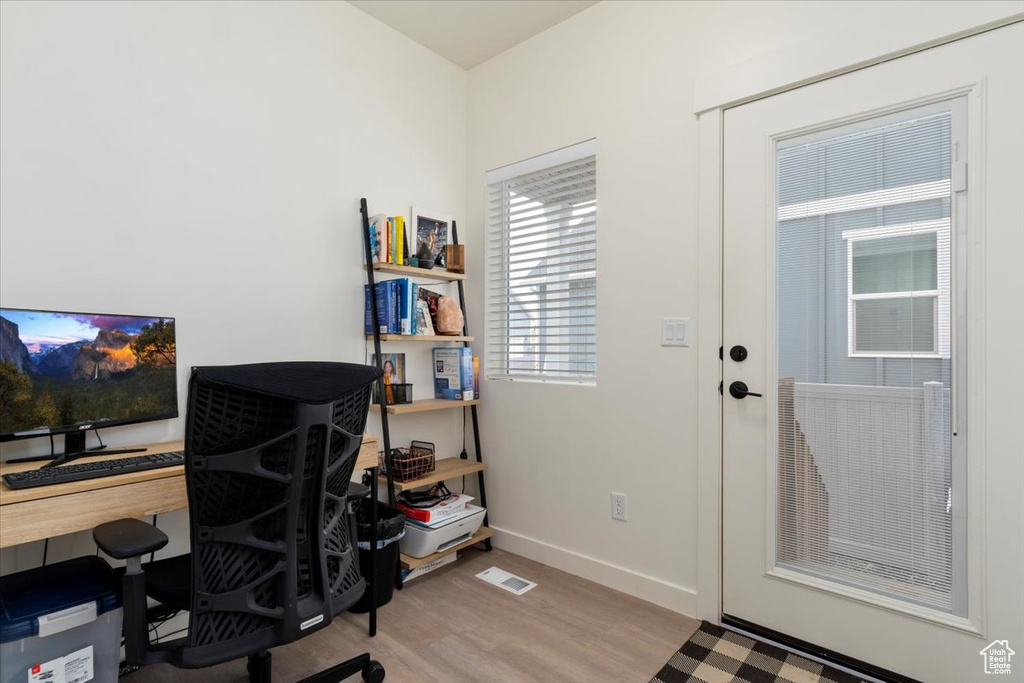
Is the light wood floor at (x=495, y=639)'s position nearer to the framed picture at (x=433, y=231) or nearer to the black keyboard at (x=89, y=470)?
the black keyboard at (x=89, y=470)

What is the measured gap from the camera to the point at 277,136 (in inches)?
93.0

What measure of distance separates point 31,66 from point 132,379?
1092 millimetres

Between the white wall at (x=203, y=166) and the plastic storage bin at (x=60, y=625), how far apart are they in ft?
1.22

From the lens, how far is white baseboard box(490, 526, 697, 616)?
7.43 feet

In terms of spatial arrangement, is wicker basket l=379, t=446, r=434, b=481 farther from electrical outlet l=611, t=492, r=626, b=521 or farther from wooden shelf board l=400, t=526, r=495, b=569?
electrical outlet l=611, t=492, r=626, b=521

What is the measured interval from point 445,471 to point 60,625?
63.3 inches

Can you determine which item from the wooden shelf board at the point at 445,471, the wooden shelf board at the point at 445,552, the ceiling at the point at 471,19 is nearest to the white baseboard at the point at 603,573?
the wooden shelf board at the point at 445,552

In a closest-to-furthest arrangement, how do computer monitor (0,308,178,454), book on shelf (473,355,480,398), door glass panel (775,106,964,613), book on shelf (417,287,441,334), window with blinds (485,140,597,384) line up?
computer monitor (0,308,178,454) < door glass panel (775,106,964,613) < window with blinds (485,140,597,384) < book on shelf (417,287,441,334) < book on shelf (473,355,480,398)

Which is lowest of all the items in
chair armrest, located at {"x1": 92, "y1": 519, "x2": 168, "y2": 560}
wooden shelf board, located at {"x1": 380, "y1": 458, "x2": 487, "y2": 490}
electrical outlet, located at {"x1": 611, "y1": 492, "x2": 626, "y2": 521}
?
electrical outlet, located at {"x1": 611, "y1": 492, "x2": 626, "y2": 521}

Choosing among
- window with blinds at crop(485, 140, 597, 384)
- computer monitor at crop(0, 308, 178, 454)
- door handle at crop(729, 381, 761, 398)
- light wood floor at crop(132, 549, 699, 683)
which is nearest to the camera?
computer monitor at crop(0, 308, 178, 454)

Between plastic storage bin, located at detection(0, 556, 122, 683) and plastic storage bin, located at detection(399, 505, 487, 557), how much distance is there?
1.21 m

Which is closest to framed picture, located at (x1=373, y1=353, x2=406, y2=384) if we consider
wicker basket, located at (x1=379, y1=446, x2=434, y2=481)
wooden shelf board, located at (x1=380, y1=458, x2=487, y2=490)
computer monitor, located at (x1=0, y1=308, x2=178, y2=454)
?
wicker basket, located at (x1=379, y1=446, x2=434, y2=481)

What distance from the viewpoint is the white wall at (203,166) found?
176cm

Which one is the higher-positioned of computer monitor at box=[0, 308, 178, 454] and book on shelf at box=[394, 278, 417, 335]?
book on shelf at box=[394, 278, 417, 335]
